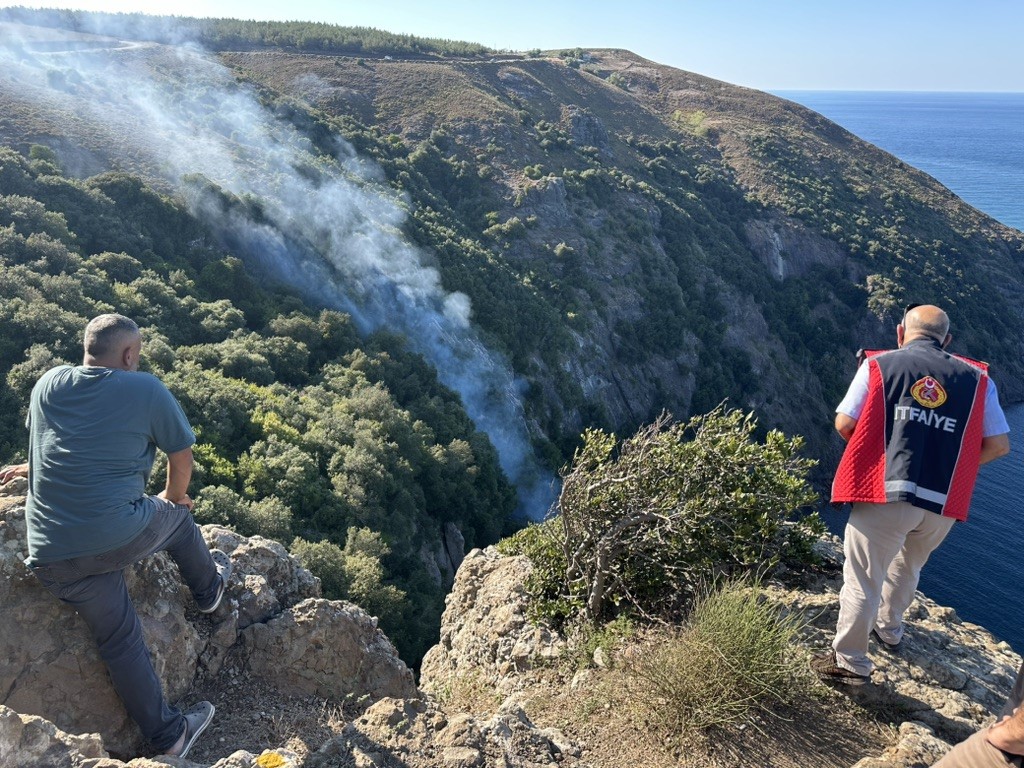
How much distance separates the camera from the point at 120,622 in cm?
382

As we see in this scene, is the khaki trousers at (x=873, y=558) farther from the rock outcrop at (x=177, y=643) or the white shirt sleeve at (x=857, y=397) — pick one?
the rock outcrop at (x=177, y=643)

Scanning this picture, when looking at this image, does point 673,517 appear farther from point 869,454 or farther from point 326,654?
point 326,654

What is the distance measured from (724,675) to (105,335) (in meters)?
4.32

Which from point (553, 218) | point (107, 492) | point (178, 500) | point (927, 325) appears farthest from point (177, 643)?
point (553, 218)

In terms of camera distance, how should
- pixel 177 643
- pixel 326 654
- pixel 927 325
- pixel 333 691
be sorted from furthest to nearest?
1. pixel 326 654
2. pixel 333 691
3. pixel 177 643
4. pixel 927 325

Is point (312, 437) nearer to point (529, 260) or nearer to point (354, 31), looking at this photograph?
point (529, 260)

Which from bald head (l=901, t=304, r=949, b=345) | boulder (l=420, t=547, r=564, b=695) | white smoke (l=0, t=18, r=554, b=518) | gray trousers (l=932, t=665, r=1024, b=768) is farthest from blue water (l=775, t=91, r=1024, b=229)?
gray trousers (l=932, t=665, r=1024, b=768)

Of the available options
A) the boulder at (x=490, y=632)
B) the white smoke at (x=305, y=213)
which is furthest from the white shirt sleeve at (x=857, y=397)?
the white smoke at (x=305, y=213)

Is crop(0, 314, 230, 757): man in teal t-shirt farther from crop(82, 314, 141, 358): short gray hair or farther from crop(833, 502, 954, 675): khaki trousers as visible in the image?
crop(833, 502, 954, 675): khaki trousers

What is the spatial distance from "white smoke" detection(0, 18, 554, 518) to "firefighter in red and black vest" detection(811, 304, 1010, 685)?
2496cm

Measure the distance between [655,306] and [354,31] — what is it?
43.0m

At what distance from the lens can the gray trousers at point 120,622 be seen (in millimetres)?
3721

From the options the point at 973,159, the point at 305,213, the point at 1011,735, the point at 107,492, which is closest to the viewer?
the point at 1011,735

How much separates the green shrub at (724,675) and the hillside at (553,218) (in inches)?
998
